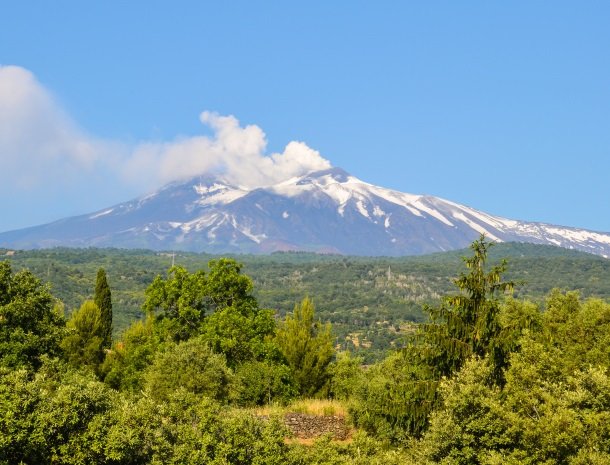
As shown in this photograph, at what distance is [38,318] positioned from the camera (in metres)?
42.6

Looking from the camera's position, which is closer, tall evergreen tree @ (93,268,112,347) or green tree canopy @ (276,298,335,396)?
green tree canopy @ (276,298,335,396)

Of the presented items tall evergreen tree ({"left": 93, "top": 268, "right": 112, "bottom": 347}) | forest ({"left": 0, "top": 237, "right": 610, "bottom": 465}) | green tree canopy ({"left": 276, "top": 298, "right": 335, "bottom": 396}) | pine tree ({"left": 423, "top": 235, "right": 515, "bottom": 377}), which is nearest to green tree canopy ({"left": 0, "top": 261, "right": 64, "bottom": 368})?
forest ({"left": 0, "top": 237, "right": 610, "bottom": 465})

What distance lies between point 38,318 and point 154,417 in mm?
20811

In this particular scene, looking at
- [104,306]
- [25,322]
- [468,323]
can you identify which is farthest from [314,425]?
[104,306]

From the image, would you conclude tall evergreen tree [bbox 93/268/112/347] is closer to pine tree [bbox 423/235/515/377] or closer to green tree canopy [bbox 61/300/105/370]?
green tree canopy [bbox 61/300/105/370]

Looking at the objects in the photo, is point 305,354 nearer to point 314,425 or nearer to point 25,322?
point 314,425

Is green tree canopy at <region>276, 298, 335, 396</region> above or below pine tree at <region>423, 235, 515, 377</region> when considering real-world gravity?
below

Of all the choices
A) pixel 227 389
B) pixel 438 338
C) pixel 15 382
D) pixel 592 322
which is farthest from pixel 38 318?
pixel 592 322

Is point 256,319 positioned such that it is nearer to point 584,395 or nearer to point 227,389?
point 227,389

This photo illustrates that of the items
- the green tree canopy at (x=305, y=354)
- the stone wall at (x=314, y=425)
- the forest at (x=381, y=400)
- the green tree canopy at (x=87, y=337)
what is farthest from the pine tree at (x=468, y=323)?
the green tree canopy at (x=87, y=337)

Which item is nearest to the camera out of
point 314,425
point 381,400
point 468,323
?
point 468,323

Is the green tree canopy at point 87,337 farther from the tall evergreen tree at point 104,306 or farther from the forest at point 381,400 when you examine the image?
the forest at point 381,400

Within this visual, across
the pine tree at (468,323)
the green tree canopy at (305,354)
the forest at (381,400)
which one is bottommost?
the green tree canopy at (305,354)

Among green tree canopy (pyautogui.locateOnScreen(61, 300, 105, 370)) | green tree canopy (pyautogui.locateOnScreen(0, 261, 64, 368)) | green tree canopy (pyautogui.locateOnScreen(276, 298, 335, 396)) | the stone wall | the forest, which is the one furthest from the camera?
green tree canopy (pyautogui.locateOnScreen(61, 300, 105, 370))
